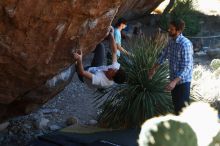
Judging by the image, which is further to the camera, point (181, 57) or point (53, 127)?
point (53, 127)

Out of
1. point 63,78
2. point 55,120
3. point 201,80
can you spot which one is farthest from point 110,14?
point 201,80

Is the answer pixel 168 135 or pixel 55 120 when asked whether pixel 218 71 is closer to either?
pixel 55 120

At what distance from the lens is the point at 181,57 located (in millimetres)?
6809

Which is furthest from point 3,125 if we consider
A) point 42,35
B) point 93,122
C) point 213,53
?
point 213,53

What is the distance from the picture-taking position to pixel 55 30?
5.89m

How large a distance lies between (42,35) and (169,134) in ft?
11.3

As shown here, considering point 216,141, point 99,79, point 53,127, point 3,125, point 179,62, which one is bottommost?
point 53,127

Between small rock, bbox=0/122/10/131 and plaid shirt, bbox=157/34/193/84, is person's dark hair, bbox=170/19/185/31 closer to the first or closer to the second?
plaid shirt, bbox=157/34/193/84

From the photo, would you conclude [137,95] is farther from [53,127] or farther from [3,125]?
[3,125]

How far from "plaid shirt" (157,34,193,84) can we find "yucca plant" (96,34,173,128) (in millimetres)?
1138

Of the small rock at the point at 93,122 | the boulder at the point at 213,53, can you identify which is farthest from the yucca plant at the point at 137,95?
the boulder at the point at 213,53

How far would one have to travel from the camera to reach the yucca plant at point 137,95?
8.00 metres

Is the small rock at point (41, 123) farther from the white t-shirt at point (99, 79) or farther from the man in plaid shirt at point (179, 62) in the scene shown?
the man in plaid shirt at point (179, 62)

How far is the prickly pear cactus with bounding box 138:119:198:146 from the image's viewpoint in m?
2.74
